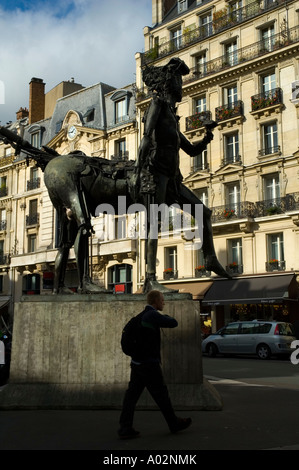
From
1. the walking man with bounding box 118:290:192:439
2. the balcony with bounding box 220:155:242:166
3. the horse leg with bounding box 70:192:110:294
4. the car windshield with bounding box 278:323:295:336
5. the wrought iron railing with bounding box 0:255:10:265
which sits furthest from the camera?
the wrought iron railing with bounding box 0:255:10:265

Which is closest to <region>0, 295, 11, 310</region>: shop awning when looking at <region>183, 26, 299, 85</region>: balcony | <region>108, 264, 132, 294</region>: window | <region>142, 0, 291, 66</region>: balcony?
<region>108, 264, 132, 294</region>: window

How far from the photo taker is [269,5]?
3212 centimetres

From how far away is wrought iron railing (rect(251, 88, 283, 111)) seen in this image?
30.8 m

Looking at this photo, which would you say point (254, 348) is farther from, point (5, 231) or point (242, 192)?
point (5, 231)

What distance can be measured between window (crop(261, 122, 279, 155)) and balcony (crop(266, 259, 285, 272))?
20.8 feet

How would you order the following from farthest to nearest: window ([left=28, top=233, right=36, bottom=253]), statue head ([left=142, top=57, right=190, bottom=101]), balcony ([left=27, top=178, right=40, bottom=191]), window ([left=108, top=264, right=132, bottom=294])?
balcony ([left=27, top=178, right=40, bottom=191]), window ([left=28, top=233, right=36, bottom=253]), window ([left=108, top=264, right=132, bottom=294]), statue head ([left=142, top=57, right=190, bottom=101])

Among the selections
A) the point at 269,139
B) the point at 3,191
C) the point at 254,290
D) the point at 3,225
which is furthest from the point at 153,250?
the point at 3,191

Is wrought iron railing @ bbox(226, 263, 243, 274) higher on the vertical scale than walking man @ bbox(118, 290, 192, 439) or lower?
higher

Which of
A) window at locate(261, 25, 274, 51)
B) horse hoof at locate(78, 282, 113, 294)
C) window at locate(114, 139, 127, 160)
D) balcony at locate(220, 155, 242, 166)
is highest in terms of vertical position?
window at locate(261, 25, 274, 51)

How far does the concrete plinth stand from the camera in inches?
263

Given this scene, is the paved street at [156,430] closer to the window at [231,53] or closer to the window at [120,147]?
the window at [231,53]

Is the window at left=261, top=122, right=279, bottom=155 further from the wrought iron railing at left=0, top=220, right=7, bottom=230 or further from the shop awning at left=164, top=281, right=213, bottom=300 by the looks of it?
the wrought iron railing at left=0, top=220, right=7, bottom=230

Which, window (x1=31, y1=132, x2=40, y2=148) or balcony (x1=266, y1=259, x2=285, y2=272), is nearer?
balcony (x1=266, y1=259, x2=285, y2=272)

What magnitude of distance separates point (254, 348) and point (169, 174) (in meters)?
16.9
